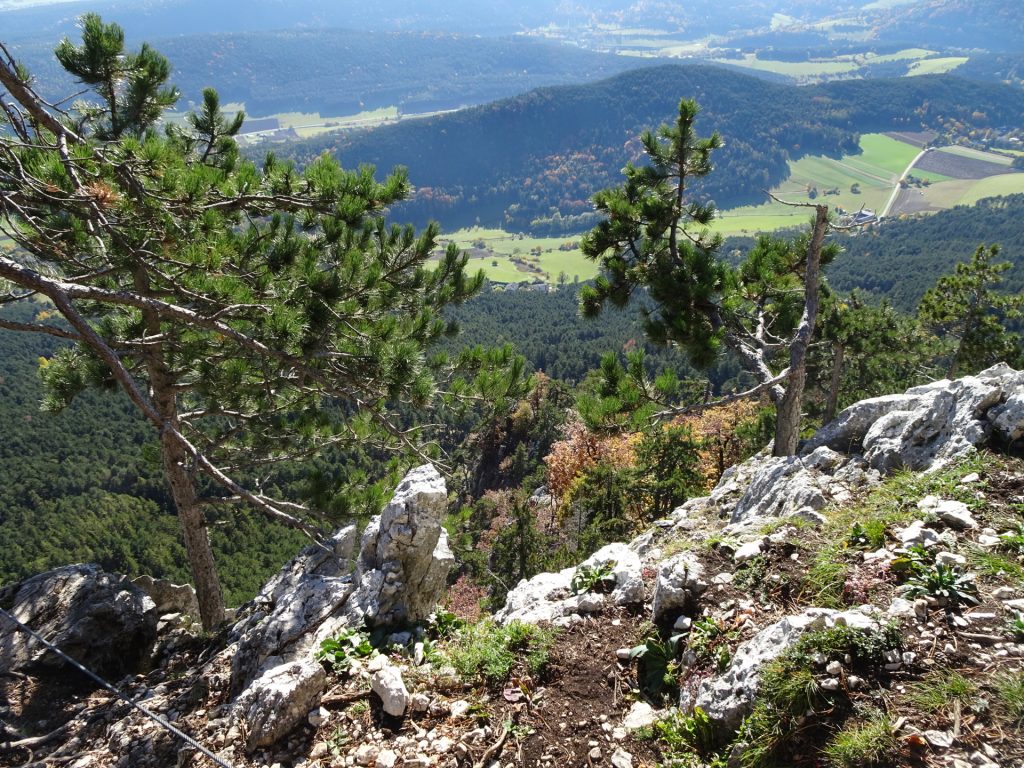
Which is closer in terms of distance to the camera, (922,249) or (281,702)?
(281,702)

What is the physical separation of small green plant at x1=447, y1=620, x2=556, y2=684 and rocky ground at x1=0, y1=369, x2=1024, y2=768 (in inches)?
0.8

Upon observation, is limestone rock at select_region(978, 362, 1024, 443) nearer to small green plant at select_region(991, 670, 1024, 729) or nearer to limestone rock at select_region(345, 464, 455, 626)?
small green plant at select_region(991, 670, 1024, 729)

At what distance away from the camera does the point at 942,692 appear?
9.86ft

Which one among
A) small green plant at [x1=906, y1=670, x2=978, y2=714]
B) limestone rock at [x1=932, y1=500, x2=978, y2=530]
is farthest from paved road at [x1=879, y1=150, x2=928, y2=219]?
small green plant at [x1=906, y1=670, x2=978, y2=714]

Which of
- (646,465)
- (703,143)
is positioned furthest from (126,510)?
(703,143)

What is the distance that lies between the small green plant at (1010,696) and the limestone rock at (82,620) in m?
7.57

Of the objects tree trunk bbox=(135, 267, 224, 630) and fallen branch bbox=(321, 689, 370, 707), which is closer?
fallen branch bbox=(321, 689, 370, 707)

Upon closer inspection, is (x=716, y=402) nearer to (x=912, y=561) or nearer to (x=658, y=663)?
(x=912, y=561)

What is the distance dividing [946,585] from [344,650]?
424 centimetres

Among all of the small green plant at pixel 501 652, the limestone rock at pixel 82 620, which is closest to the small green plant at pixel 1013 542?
the small green plant at pixel 501 652

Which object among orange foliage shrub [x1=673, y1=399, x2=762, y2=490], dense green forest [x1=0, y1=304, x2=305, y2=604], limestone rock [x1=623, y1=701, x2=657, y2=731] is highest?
limestone rock [x1=623, y1=701, x2=657, y2=731]

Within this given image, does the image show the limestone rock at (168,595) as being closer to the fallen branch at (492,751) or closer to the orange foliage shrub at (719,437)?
the fallen branch at (492,751)

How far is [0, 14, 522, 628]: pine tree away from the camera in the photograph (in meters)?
4.99

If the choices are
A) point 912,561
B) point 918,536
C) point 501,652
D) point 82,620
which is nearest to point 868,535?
point 918,536
